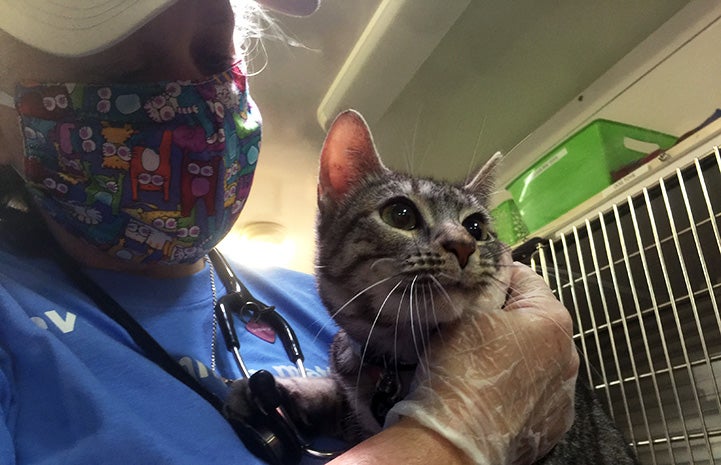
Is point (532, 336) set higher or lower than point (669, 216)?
lower

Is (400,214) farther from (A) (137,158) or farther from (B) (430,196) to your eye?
(A) (137,158)

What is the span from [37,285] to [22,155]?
195mm

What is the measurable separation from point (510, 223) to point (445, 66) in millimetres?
453

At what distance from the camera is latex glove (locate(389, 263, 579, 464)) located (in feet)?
2.47

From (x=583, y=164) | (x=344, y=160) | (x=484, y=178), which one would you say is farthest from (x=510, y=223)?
(x=344, y=160)

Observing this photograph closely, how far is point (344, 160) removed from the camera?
107 cm

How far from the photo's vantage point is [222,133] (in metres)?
0.91

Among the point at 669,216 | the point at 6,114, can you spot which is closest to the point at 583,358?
the point at 669,216

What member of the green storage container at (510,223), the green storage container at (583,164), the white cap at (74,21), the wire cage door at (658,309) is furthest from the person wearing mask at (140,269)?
the green storage container at (510,223)

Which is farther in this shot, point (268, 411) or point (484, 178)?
point (484, 178)

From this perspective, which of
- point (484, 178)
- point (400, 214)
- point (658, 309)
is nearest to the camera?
point (400, 214)

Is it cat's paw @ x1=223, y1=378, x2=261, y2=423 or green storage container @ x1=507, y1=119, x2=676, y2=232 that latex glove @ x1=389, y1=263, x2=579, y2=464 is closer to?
cat's paw @ x1=223, y1=378, x2=261, y2=423

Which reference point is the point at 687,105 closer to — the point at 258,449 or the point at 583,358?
the point at 583,358

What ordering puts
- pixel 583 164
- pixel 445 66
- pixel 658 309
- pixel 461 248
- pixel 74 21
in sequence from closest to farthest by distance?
pixel 74 21, pixel 461 248, pixel 658 309, pixel 583 164, pixel 445 66
